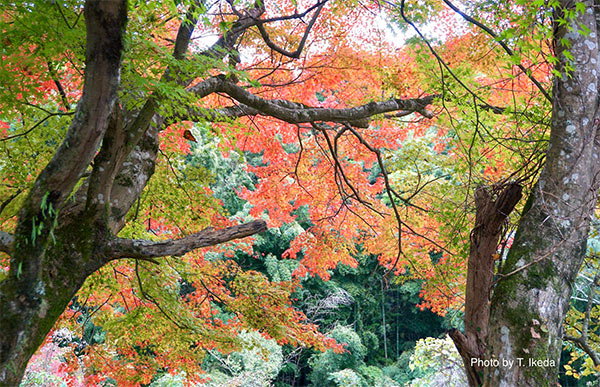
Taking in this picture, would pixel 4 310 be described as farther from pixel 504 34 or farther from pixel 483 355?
pixel 504 34

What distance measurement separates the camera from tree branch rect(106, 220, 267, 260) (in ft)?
6.73

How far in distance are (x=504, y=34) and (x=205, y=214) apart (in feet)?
9.30

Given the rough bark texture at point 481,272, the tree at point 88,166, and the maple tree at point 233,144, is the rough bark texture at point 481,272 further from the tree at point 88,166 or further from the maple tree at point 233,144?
the tree at point 88,166

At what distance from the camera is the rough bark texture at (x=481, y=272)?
1927 mm

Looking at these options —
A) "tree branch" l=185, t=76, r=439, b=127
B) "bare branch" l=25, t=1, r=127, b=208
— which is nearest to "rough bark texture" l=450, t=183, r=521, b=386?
"tree branch" l=185, t=76, r=439, b=127

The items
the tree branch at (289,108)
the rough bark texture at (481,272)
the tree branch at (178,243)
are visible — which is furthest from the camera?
the tree branch at (289,108)

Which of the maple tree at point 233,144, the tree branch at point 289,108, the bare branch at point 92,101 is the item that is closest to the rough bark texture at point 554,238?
the maple tree at point 233,144

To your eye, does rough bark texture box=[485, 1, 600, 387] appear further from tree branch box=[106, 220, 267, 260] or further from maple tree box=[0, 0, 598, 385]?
tree branch box=[106, 220, 267, 260]

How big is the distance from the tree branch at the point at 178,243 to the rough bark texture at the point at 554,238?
1.20 m

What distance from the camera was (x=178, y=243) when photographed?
6.78ft

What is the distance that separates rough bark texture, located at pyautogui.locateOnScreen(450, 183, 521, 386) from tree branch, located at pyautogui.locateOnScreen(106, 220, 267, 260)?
107cm

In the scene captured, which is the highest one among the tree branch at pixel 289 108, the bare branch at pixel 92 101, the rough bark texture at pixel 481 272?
the tree branch at pixel 289 108

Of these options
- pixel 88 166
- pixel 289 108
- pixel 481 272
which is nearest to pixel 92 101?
pixel 88 166

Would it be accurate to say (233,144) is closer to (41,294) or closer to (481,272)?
(41,294)
